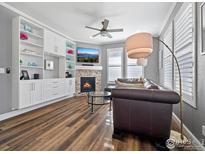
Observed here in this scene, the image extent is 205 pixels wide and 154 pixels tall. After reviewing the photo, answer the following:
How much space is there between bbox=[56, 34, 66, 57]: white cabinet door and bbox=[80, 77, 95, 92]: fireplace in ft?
5.49

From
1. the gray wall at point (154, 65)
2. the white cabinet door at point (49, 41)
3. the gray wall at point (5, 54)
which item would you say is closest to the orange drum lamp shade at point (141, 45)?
the gray wall at point (5, 54)

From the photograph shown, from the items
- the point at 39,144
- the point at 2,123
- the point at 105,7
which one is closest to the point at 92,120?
the point at 39,144

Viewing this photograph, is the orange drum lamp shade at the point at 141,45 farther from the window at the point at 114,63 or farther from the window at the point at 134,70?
the window at the point at 114,63

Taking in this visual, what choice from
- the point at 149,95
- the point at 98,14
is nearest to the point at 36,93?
the point at 98,14

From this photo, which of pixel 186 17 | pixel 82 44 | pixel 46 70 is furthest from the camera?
pixel 82 44

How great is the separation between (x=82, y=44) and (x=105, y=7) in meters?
3.42

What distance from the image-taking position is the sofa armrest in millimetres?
1586

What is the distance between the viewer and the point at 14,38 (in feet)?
10.4

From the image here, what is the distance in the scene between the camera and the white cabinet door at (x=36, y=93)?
3.42 metres

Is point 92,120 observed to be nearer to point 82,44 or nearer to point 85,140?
point 85,140

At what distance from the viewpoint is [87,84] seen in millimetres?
6211

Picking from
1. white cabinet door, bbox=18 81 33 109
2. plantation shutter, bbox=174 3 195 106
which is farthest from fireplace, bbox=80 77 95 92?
plantation shutter, bbox=174 3 195 106

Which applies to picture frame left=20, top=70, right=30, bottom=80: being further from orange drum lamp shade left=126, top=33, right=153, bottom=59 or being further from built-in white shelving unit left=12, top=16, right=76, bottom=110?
orange drum lamp shade left=126, top=33, right=153, bottom=59

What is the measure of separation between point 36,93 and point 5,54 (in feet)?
4.02
